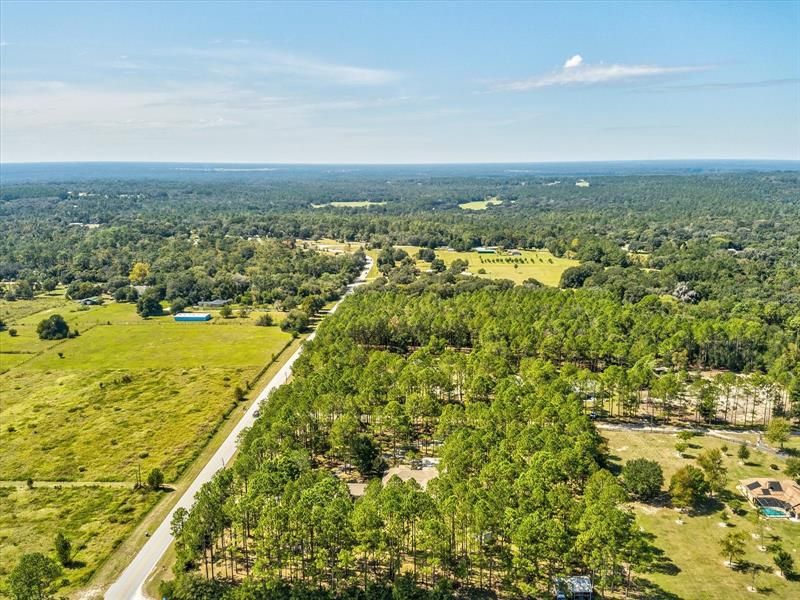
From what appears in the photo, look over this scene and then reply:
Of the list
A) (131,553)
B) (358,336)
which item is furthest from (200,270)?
(131,553)

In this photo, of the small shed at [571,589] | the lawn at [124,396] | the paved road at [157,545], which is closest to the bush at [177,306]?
the lawn at [124,396]

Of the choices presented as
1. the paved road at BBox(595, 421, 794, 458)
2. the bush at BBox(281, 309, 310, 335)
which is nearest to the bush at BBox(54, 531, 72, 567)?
A: the paved road at BBox(595, 421, 794, 458)

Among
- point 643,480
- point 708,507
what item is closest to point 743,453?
point 708,507

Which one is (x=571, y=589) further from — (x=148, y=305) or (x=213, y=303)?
(x=213, y=303)

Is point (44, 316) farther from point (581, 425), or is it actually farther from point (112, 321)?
point (581, 425)

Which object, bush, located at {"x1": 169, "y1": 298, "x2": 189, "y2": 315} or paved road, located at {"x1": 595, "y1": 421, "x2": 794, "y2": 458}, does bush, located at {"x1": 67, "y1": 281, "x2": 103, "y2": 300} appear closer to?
bush, located at {"x1": 169, "y1": 298, "x2": 189, "y2": 315}
